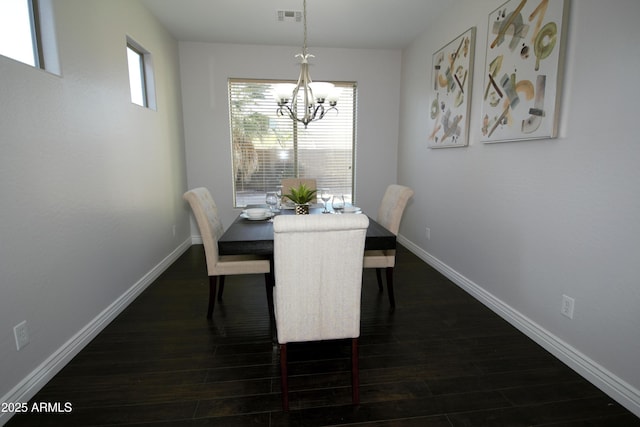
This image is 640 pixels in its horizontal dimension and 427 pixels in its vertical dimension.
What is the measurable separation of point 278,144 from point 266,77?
886 mm

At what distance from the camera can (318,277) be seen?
147 centimetres

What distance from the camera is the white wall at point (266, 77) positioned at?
13.6 feet

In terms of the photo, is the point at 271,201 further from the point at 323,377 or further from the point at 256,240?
the point at 323,377

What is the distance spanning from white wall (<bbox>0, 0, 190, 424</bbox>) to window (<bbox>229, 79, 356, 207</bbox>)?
130 centimetres

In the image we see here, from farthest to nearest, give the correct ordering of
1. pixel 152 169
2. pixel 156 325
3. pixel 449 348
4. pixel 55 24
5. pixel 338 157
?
pixel 338 157 → pixel 152 169 → pixel 156 325 → pixel 449 348 → pixel 55 24

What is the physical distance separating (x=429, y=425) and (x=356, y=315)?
1.90 ft

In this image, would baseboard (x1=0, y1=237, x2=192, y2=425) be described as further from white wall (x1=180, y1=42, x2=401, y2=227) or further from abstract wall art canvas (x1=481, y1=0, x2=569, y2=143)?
abstract wall art canvas (x1=481, y1=0, x2=569, y2=143)

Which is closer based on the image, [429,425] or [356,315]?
[429,425]

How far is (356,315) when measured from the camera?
61.8 inches

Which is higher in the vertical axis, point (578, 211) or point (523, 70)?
point (523, 70)

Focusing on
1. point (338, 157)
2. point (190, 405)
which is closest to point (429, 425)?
point (190, 405)

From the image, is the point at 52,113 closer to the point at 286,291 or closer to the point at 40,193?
the point at 40,193

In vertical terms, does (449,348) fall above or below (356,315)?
below

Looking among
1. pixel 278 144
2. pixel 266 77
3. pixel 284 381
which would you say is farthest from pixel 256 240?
pixel 266 77
